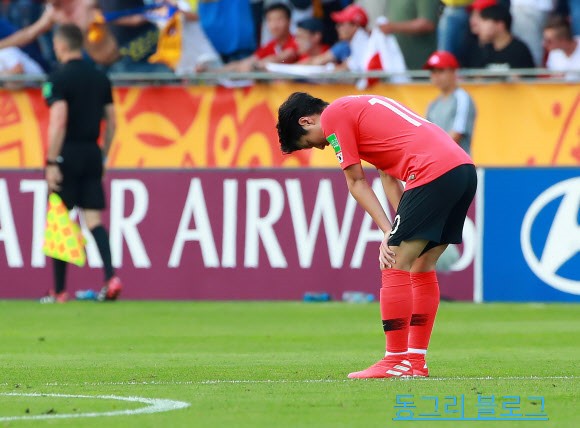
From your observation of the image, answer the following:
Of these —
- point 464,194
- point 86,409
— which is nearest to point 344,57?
point 464,194

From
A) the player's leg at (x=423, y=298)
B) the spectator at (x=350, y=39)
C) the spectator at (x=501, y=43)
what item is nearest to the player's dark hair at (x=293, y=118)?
the player's leg at (x=423, y=298)

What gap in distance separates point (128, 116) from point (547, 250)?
18.3ft

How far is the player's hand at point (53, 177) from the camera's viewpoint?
1616 centimetres

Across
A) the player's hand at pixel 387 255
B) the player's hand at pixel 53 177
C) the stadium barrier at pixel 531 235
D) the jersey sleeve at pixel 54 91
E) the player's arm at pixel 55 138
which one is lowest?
the stadium barrier at pixel 531 235

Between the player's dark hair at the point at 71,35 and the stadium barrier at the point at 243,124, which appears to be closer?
the player's dark hair at the point at 71,35

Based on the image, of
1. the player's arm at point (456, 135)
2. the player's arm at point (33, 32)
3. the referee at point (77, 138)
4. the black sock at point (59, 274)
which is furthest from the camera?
the player's arm at point (33, 32)

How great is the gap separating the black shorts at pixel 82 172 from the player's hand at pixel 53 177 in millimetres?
75

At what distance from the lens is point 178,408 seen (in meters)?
7.25

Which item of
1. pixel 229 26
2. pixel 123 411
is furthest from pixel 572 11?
pixel 123 411

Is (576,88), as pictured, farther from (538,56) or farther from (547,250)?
(547,250)

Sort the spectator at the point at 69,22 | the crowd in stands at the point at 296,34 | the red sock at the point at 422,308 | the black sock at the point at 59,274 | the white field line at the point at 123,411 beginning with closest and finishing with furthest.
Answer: the white field line at the point at 123,411
the red sock at the point at 422,308
the black sock at the point at 59,274
the crowd in stands at the point at 296,34
the spectator at the point at 69,22

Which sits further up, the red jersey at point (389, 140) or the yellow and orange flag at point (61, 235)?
the red jersey at point (389, 140)

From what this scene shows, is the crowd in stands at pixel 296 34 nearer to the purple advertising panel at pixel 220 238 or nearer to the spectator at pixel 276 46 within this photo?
the spectator at pixel 276 46

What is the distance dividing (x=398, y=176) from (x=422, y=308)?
809mm
